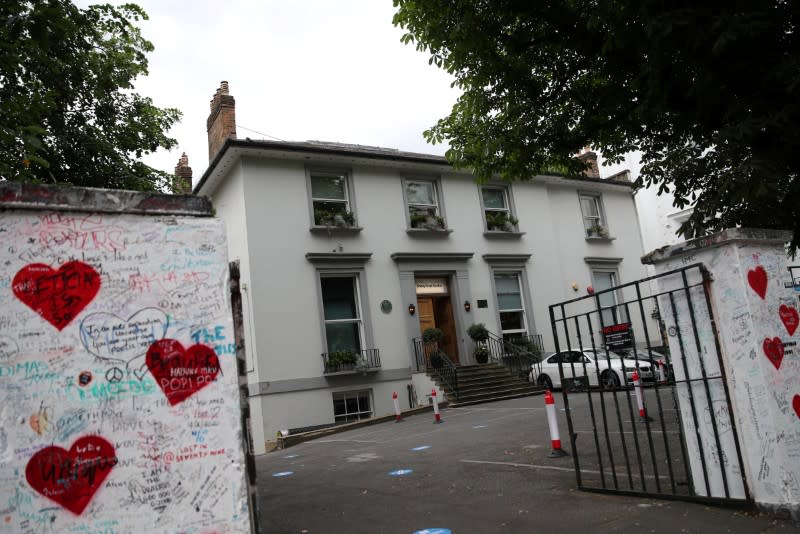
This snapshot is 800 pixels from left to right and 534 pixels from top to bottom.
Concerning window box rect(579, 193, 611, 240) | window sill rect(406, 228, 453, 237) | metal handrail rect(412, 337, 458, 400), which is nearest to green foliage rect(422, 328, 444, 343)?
metal handrail rect(412, 337, 458, 400)

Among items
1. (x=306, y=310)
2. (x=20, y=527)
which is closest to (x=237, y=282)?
(x=20, y=527)

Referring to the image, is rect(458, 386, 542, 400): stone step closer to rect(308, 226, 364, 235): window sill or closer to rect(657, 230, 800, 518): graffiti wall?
rect(308, 226, 364, 235): window sill

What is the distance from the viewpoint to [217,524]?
3123mm

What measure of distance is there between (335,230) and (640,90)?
11452mm

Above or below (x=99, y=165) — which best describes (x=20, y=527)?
below

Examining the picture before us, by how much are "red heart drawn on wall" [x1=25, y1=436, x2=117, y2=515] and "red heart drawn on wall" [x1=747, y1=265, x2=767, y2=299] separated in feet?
15.1

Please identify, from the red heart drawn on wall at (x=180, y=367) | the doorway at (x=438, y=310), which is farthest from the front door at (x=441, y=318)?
the red heart drawn on wall at (x=180, y=367)

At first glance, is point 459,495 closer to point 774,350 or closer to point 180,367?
point 774,350

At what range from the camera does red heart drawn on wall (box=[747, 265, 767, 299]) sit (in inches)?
180

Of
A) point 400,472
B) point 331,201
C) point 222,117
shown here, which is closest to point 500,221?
point 331,201

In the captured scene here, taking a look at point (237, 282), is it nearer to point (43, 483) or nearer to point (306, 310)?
point (43, 483)

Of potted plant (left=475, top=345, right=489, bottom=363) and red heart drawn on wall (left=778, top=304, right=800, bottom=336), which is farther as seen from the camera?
potted plant (left=475, top=345, right=489, bottom=363)

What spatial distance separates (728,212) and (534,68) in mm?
3768

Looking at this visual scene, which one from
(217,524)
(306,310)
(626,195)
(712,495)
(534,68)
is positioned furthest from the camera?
(626,195)
